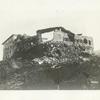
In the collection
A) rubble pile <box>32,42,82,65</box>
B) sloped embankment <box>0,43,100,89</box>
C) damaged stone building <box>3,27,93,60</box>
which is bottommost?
sloped embankment <box>0,43,100,89</box>

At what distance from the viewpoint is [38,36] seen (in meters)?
1.29

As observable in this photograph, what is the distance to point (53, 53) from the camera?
1281mm

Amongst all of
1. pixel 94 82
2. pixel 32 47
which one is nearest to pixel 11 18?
pixel 32 47

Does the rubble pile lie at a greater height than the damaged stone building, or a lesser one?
lesser

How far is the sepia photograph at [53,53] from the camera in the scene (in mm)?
1277

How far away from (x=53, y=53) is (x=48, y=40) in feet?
0.25

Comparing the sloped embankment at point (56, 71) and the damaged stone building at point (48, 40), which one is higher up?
the damaged stone building at point (48, 40)

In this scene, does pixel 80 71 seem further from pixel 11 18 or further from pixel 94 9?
pixel 11 18

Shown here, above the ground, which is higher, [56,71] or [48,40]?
[48,40]

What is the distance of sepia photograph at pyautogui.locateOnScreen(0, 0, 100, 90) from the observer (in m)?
1.28

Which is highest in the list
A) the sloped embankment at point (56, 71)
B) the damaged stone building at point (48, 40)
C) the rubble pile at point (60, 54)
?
the damaged stone building at point (48, 40)

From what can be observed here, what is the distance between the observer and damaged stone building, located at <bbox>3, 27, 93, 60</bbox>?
1.27 metres

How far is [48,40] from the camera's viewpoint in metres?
1.27
